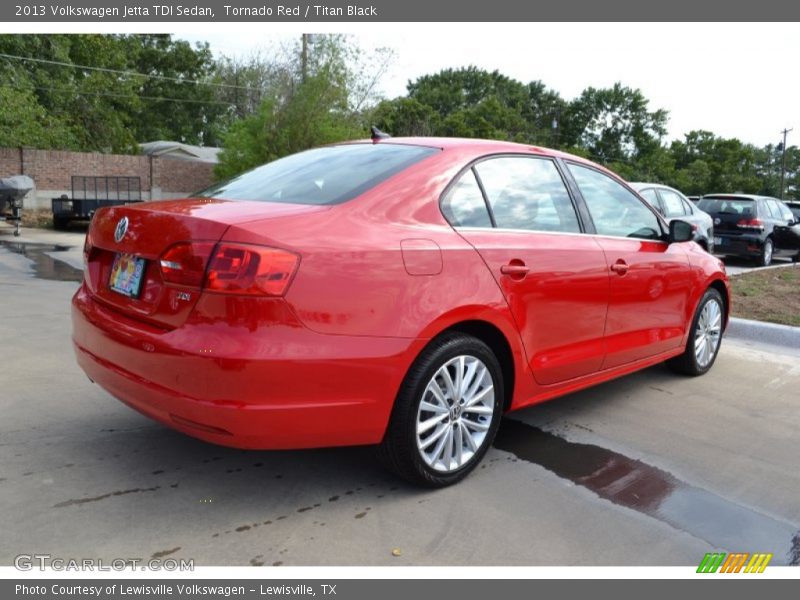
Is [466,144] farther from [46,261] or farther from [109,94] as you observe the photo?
[109,94]

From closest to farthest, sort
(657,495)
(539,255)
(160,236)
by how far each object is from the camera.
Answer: (160,236)
(657,495)
(539,255)

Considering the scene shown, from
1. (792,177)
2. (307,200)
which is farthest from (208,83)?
(792,177)

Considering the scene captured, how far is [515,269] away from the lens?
3.44 meters

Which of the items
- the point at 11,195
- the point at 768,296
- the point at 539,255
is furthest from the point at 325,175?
the point at 11,195

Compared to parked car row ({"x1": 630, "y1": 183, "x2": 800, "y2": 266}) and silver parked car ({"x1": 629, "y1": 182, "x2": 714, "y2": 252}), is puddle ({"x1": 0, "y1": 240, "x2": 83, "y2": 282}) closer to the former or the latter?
silver parked car ({"x1": 629, "y1": 182, "x2": 714, "y2": 252})

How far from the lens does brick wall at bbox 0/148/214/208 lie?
22.9 meters

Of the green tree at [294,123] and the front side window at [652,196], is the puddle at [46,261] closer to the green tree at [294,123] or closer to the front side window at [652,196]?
the green tree at [294,123]

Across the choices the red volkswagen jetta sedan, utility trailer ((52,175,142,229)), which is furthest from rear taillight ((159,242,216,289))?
utility trailer ((52,175,142,229))

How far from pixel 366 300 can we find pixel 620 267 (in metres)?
2.01

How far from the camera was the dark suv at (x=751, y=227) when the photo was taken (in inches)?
535

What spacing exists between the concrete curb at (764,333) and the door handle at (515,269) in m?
4.41

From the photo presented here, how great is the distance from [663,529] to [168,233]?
2469mm

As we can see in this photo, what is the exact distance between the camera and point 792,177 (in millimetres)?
78625
